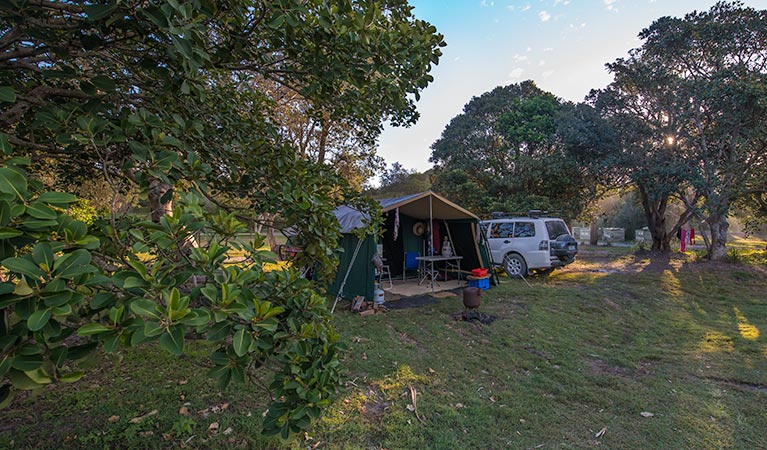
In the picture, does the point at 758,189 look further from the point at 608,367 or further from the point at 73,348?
the point at 73,348

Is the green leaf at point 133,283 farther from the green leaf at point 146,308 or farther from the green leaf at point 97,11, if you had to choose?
the green leaf at point 97,11

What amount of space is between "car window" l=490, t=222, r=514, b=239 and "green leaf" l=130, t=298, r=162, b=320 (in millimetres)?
9977

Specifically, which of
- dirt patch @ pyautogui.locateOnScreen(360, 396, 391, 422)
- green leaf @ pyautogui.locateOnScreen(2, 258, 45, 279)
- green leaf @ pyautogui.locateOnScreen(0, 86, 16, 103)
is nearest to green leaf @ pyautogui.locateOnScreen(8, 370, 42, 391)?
green leaf @ pyautogui.locateOnScreen(2, 258, 45, 279)

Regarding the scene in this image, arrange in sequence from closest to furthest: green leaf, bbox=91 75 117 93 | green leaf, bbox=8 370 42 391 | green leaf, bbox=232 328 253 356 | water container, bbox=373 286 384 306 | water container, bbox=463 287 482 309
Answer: green leaf, bbox=8 370 42 391 → green leaf, bbox=232 328 253 356 → green leaf, bbox=91 75 117 93 → water container, bbox=463 287 482 309 → water container, bbox=373 286 384 306

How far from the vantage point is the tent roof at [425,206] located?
6985mm

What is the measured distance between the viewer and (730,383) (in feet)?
12.0

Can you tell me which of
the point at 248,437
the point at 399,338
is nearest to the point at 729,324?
the point at 399,338

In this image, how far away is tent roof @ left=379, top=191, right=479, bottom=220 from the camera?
22.9ft

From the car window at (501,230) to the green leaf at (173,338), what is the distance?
9944 millimetres

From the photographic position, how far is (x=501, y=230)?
1025cm

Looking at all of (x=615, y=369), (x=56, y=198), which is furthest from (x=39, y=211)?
(x=615, y=369)

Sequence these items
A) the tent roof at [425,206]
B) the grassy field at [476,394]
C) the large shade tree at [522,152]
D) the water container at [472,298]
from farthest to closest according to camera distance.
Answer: the large shade tree at [522,152] < the tent roof at [425,206] < the water container at [472,298] < the grassy field at [476,394]

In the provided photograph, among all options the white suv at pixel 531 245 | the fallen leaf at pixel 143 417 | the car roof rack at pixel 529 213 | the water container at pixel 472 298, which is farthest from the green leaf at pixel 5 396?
the car roof rack at pixel 529 213

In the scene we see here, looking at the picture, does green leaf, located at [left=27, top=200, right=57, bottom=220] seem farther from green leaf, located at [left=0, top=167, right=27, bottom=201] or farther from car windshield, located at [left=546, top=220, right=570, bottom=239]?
car windshield, located at [left=546, top=220, right=570, bottom=239]
